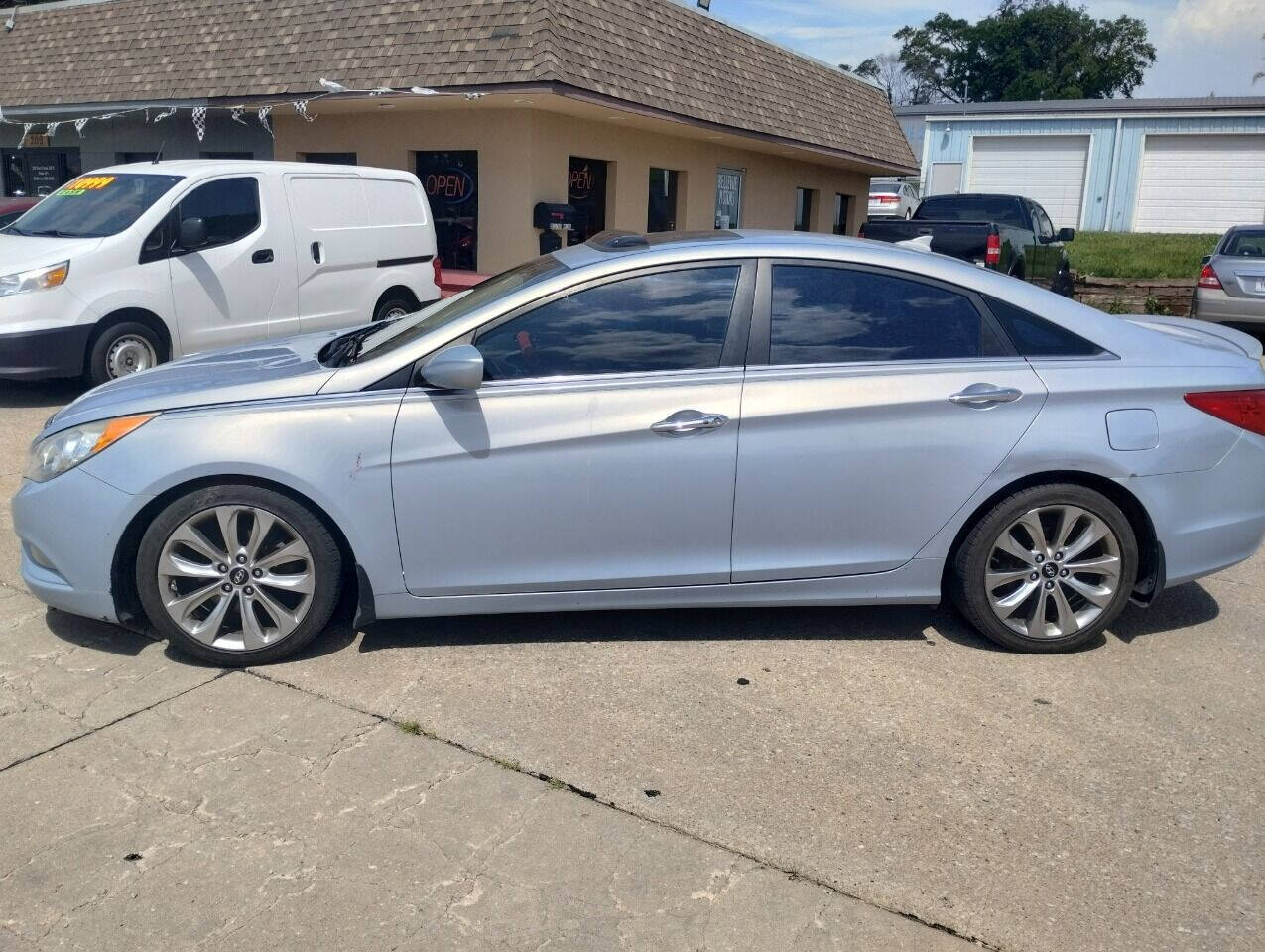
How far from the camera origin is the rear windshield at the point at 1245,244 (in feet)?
46.5

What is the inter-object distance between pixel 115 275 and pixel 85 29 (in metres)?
9.75

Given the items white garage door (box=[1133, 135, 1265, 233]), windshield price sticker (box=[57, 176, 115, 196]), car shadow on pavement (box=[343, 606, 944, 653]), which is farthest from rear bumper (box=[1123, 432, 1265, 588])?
white garage door (box=[1133, 135, 1265, 233])

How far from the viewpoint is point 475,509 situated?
4020 mm

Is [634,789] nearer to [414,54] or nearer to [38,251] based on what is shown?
[38,251]

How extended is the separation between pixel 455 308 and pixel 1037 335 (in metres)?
2.30

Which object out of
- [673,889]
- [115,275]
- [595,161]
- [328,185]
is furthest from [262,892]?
[595,161]

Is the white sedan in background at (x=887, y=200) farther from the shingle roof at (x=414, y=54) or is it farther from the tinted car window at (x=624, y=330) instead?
the tinted car window at (x=624, y=330)

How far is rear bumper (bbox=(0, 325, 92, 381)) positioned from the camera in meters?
8.20

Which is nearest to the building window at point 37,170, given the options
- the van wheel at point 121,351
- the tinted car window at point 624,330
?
the van wheel at point 121,351

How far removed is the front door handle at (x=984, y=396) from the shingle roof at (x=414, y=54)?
8.11m

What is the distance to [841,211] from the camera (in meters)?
22.7

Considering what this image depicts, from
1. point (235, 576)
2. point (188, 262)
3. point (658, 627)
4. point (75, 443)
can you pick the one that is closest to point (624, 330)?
point (658, 627)

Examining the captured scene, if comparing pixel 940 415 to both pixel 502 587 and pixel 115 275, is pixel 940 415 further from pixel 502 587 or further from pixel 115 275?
pixel 115 275

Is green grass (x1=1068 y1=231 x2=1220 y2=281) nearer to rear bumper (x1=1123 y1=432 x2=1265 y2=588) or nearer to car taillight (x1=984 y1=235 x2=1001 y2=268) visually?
car taillight (x1=984 y1=235 x2=1001 y2=268)
